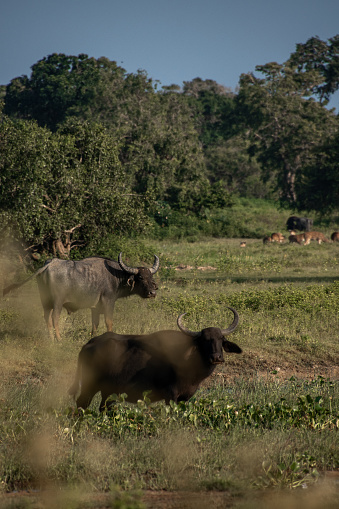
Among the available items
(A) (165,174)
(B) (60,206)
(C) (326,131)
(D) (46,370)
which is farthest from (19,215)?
(C) (326,131)

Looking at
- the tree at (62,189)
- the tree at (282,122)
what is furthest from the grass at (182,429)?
the tree at (282,122)

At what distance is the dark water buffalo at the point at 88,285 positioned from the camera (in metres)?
10.2

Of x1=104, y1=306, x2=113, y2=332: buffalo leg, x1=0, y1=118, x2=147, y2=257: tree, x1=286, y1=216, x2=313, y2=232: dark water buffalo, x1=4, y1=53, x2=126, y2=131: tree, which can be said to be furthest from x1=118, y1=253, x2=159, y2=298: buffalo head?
x1=4, y1=53, x2=126, y2=131: tree

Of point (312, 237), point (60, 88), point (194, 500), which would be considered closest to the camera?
point (194, 500)

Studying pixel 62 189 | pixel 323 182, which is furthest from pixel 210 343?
pixel 323 182

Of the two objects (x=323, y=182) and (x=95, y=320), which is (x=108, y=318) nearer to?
(x=95, y=320)

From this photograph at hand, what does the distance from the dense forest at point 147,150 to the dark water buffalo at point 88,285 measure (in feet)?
13.1

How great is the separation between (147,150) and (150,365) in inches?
963

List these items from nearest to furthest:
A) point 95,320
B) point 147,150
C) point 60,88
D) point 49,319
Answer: point 49,319 < point 95,320 < point 147,150 < point 60,88

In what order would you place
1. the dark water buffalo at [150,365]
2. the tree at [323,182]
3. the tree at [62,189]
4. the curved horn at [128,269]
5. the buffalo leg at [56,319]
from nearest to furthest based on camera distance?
the dark water buffalo at [150,365]
the buffalo leg at [56,319]
the curved horn at [128,269]
the tree at [62,189]
the tree at [323,182]

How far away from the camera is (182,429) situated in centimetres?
603

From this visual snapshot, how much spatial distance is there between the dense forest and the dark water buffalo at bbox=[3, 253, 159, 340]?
4.00 metres

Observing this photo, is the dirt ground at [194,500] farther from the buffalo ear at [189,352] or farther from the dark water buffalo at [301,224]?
the dark water buffalo at [301,224]

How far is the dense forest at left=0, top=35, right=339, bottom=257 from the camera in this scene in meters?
14.9
